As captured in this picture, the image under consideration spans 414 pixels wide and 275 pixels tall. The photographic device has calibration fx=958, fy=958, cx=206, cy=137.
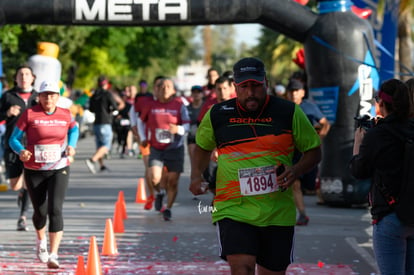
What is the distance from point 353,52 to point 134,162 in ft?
40.5

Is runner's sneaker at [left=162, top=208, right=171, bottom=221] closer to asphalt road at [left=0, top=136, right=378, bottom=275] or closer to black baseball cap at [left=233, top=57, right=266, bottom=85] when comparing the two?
asphalt road at [left=0, top=136, right=378, bottom=275]

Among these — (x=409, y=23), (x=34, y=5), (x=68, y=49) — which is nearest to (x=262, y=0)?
(x=34, y=5)

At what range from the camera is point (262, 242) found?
19.3ft

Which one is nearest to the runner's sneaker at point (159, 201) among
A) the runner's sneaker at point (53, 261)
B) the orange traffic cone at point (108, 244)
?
the orange traffic cone at point (108, 244)

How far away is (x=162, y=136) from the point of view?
42.7ft

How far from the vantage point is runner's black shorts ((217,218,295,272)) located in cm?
576

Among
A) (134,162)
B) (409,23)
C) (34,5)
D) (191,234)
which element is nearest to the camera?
(191,234)

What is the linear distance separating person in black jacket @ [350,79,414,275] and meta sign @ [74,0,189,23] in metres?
7.34

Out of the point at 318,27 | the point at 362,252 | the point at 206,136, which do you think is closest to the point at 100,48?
the point at 318,27

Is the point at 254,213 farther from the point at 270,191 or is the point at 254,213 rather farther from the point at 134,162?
the point at 134,162

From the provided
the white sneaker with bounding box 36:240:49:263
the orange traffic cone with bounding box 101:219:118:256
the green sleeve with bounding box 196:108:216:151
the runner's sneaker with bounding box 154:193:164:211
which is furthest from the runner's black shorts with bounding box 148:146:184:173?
the green sleeve with bounding box 196:108:216:151

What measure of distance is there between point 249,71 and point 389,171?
3.45 feet

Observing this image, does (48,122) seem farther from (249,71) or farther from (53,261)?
(249,71)

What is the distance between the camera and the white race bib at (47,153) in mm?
9133
